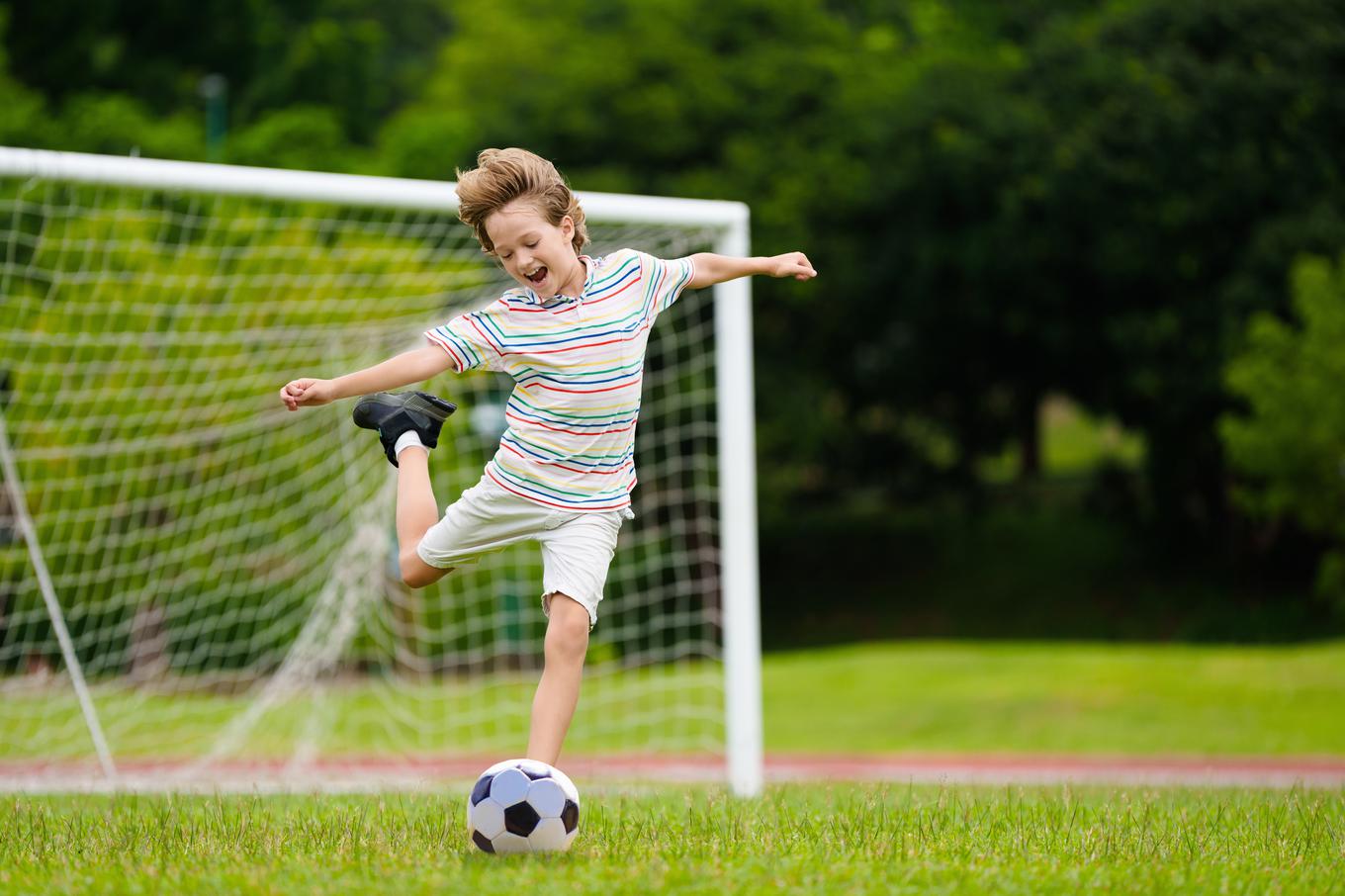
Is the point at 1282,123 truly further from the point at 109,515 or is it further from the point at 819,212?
the point at 109,515

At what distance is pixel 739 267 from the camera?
4977 mm

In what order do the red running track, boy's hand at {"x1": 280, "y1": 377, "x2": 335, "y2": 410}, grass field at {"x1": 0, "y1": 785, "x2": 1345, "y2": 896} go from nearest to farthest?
grass field at {"x1": 0, "y1": 785, "x2": 1345, "y2": 896} < boy's hand at {"x1": 280, "y1": 377, "x2": 335, "y2": 410} < the red running track

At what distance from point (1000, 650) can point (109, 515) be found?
11.2 metres

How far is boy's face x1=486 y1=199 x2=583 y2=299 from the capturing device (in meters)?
4.54

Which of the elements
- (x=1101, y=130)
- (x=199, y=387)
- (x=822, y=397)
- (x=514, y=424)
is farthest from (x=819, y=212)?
(x=514, y=424)

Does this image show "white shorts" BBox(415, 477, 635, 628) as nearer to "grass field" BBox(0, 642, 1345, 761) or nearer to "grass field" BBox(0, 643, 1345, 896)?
"grass field" BBox(0, 643, 1345, 896)

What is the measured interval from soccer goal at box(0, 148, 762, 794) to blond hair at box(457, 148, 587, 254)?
312 centimetres

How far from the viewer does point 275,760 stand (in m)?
11.7

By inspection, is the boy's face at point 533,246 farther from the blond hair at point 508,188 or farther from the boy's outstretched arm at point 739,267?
the boy's outstretched arm at point 739,267

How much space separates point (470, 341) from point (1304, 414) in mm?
17675

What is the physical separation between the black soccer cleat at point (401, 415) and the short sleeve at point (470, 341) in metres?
0.30

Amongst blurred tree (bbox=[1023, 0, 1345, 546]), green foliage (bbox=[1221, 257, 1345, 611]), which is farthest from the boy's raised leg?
blurred tree (bbox=[1023, 0, 1345, 546])

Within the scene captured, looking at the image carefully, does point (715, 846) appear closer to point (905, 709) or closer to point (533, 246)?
point (533, 246)

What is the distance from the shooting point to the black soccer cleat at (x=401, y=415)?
4762mm
